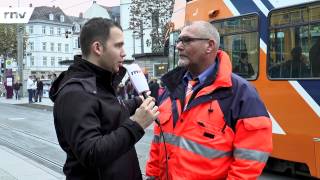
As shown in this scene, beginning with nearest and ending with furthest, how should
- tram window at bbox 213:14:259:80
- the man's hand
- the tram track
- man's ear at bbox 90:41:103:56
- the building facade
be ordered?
the man's hand, man's ear at bbox 90:41:103:56, tram window at bbox 213:14:259:80, the tram track, the building facade

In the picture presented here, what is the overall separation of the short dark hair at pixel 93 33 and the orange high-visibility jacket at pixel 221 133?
64 centimetres

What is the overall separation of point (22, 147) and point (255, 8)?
21.8ft

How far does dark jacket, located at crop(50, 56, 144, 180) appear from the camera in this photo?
105 inches

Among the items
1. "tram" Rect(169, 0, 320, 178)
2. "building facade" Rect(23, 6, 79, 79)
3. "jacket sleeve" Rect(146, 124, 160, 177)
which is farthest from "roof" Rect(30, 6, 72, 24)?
"jacket sleeve" Rect(146, 124, 160, 177)

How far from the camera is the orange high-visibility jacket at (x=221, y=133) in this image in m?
2.94

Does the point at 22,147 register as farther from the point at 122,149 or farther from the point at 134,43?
the point at 134,43

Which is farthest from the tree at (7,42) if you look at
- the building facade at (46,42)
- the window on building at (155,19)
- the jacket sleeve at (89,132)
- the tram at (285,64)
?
the jacket sleeve at (89,132)

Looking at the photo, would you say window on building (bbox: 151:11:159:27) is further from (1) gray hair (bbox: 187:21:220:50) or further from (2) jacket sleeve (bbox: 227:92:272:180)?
(2) jacket sleeve (bbox: 227:92:272:180)

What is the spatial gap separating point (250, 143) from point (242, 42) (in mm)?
5961

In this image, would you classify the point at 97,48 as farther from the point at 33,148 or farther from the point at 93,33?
the point at 33,148

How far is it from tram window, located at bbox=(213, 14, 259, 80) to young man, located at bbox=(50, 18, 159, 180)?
5596mm

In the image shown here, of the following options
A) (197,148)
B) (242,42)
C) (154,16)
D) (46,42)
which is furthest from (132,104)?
(46,42)

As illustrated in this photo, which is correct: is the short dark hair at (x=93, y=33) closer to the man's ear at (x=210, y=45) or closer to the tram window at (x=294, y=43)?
the man's ear at (x=210, y=45)

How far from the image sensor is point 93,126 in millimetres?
2701
